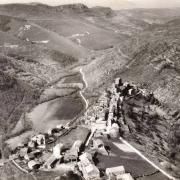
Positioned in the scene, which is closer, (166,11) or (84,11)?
(84,11)

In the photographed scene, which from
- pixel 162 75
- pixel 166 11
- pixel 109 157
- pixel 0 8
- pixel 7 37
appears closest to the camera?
pixel 109 157

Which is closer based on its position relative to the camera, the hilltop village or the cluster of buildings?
the cluster of buildings

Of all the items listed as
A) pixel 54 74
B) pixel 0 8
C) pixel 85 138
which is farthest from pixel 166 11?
pixel 85 138

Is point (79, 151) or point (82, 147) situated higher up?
point (79, 151)

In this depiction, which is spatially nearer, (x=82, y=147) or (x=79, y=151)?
(x=79, y=151)

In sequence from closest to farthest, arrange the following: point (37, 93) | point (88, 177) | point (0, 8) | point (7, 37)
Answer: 1. point (88, 177)
2. point (37, 93)
3. point (7, 37)
4. point (0, 8)

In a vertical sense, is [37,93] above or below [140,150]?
below

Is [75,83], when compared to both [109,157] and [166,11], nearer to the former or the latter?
[109,157]

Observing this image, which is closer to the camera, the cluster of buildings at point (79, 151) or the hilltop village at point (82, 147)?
the cluster of buildings at point (79, 151)
